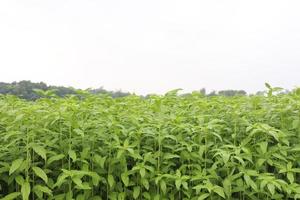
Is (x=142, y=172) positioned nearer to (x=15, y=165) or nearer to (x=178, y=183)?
(x=178, y=183)

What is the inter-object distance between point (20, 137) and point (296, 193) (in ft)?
5.39

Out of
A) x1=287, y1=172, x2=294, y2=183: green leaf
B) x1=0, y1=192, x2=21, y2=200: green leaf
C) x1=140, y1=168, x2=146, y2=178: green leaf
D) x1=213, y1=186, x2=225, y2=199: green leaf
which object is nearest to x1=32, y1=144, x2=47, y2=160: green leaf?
x1=0, y1=192, x2=21, y2=200: green leaf

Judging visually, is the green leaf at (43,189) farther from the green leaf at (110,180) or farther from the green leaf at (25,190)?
the green leaf at (110,180)

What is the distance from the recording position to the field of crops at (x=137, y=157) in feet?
8.09

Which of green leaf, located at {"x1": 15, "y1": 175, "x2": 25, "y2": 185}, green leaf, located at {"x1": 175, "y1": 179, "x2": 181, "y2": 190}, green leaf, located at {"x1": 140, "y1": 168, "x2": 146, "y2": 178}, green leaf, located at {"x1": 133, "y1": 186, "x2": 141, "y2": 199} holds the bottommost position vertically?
green leaf, located at {"x1": 133, "y1": 186, "x2": 141, "y2": 199}

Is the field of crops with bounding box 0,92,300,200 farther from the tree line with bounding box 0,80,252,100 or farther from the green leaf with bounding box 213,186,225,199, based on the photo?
the tree line with bounding box 0,80,252,100

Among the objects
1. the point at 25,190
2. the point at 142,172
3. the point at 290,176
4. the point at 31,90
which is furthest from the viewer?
the point at 31,90

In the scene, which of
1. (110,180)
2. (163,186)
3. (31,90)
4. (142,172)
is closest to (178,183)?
(163,186)

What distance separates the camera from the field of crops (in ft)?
8.09

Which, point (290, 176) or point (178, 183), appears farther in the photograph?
point (290, 176)

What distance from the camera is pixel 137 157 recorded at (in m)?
2.49

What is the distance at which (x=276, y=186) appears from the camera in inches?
99.7

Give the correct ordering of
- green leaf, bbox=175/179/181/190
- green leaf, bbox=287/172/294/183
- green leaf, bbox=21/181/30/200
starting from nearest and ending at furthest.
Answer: green leaf, bbox=21/181/30/200 < green leaf, bbox=175/179/181/190 < green leaf, bbox=287/172/294/183

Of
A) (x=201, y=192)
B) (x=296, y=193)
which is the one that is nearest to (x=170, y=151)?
(x=201, y=192)
